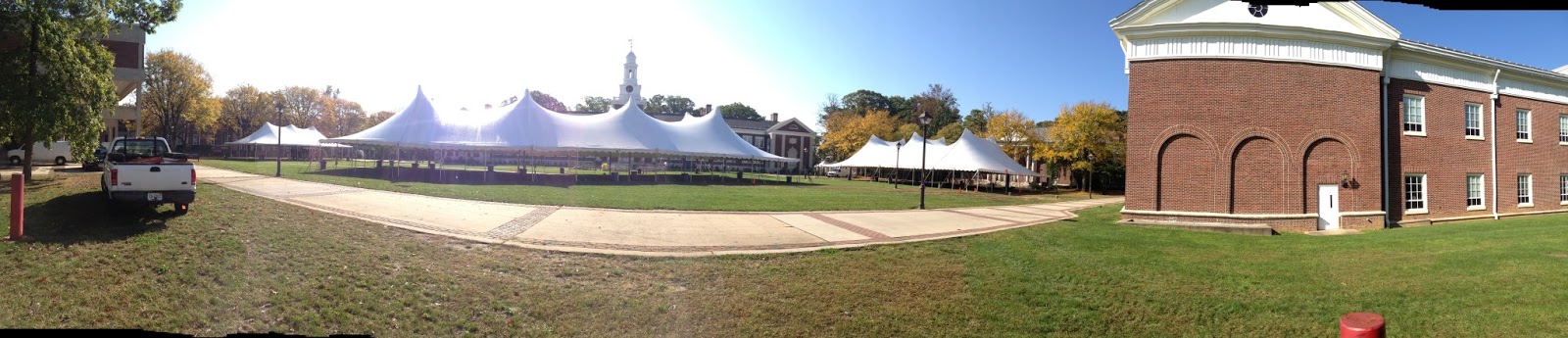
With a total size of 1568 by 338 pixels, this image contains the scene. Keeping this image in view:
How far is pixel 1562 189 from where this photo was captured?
19.0 m

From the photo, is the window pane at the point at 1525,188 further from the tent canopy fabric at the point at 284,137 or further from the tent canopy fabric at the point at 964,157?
the tent canopy fabric at the point at 284,137

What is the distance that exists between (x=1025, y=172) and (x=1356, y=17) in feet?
63.7

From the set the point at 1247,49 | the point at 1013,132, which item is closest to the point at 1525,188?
the point at 1247,49

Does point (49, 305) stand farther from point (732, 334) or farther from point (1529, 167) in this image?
point (1529, 167)

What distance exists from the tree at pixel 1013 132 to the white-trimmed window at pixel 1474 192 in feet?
75.4

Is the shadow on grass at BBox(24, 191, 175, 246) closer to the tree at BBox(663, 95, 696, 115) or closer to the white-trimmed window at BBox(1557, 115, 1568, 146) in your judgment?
the white-trimmed window at BBox(1557, 115, 1568, 146)

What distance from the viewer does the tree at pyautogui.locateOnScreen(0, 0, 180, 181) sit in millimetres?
10375

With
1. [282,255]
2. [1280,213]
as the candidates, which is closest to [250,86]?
[282,255]

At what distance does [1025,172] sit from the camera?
3366 centimetres

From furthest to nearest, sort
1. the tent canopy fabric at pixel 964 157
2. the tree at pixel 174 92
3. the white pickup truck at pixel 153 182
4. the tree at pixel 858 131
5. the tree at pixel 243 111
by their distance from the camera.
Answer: the tree at pixel 858 131, the tree at pixel 243 111, the tent canopy fabric at pixel 964 157, the tree at pixel 174 92, the white pickup truck at pixel 153 182

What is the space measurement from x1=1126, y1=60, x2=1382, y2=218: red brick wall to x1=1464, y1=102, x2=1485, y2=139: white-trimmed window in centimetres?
449

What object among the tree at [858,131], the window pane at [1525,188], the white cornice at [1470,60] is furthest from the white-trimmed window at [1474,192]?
the tree at [858,131]

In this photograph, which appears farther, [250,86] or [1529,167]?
[250,86]

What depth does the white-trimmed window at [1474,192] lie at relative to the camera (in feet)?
55.9
